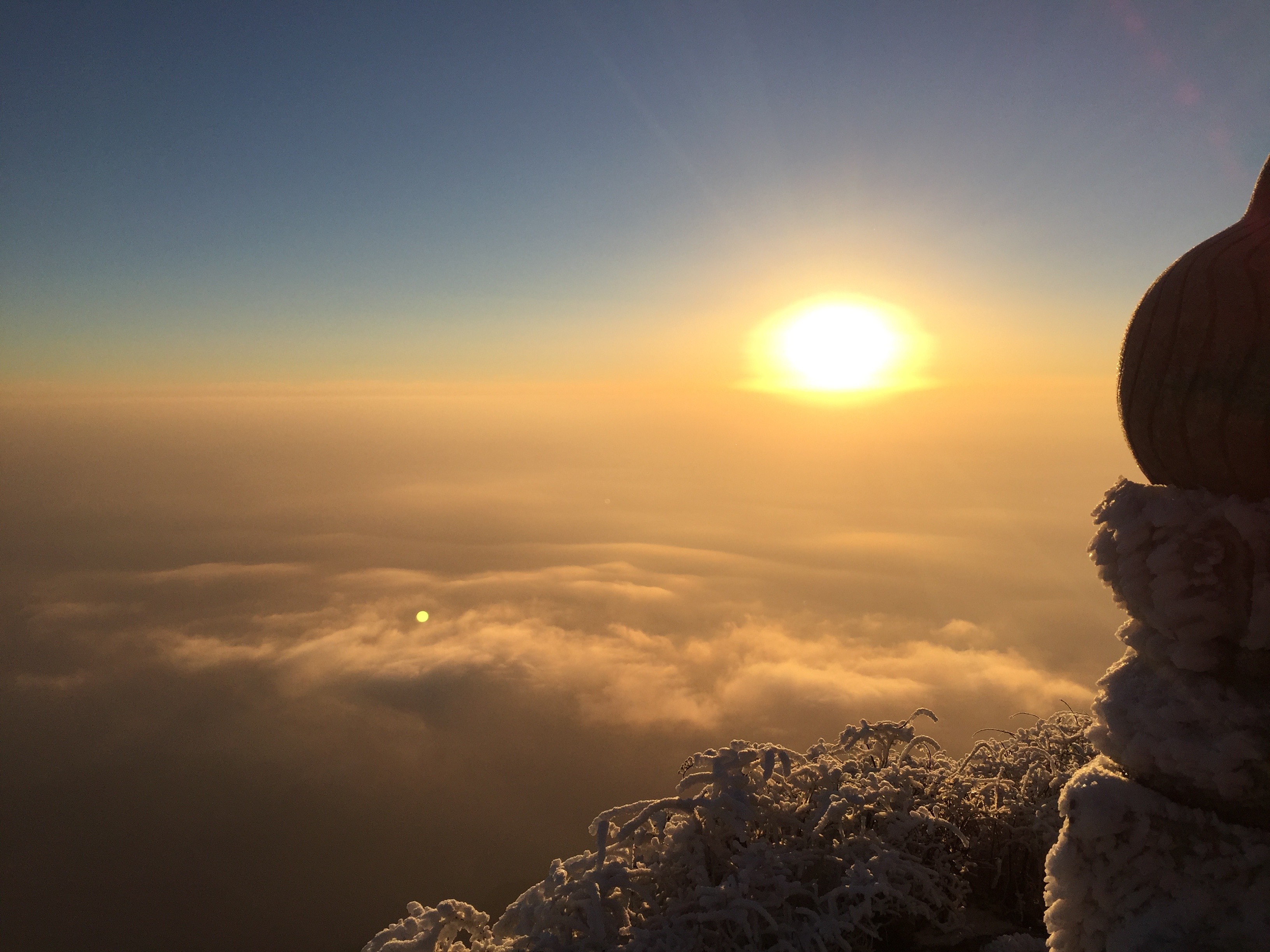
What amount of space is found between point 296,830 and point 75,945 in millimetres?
30425

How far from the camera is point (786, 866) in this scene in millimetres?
6531

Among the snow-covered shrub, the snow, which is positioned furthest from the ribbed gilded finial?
the snow-covered shrub

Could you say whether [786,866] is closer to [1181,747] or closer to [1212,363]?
[1181,747]

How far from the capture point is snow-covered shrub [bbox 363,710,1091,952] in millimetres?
6004

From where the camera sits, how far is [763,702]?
170 metres

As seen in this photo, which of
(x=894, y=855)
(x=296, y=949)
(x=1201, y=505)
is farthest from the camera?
(x=296, y=949)

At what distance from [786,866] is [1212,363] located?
5.29 meters

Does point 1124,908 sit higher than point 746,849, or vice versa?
point 1124,908

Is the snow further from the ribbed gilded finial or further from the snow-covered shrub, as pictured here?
the snow-covered shrub

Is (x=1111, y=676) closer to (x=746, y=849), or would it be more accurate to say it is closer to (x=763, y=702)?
(x=746, y=849)

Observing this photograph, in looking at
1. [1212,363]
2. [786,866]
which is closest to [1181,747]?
[1212,363]

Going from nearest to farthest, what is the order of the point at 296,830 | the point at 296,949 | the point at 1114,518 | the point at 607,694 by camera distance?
1. the point at 1114,518
2. the point at 296,949
3. the point at 296,830
4. the point at 607,694

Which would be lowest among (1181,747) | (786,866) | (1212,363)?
(786,866)

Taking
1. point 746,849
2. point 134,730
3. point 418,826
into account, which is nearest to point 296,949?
point 418,826
